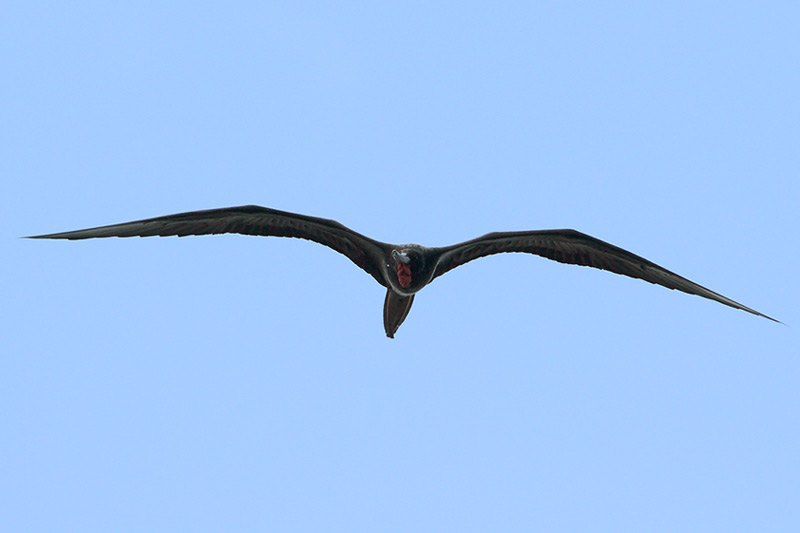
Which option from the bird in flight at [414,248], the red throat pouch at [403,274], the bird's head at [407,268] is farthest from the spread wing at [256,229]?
the red throat pouch at [403,274]

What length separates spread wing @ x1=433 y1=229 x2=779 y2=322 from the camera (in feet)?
53.4

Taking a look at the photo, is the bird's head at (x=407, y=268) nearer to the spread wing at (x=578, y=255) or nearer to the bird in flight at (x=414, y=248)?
the bird in flight at (x=414, y=248)

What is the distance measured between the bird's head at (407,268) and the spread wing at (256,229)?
28 centimetres

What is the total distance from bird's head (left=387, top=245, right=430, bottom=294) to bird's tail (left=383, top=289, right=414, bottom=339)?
0.59 metres

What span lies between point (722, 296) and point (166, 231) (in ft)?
25.9

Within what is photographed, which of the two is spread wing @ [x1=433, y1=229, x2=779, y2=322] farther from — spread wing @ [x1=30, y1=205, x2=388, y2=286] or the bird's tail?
spread wing @ [x1=30, y1=205, x2=388, y2=286]

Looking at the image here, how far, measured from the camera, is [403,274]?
1619cm

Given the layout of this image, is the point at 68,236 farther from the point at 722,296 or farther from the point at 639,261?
the point at 722,296

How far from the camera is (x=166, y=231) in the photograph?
15.7 metres

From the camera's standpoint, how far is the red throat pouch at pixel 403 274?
16111 mm

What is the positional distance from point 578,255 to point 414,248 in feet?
7.71

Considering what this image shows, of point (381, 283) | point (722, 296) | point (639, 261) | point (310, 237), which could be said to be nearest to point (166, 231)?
point (310, 237)

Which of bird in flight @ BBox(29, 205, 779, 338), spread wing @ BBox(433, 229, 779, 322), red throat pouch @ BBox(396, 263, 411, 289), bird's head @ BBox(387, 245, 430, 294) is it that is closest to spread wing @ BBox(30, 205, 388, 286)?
bird in flight @ BBox(29, 205, 779, 338)

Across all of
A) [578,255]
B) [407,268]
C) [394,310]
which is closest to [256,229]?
[407,268]
